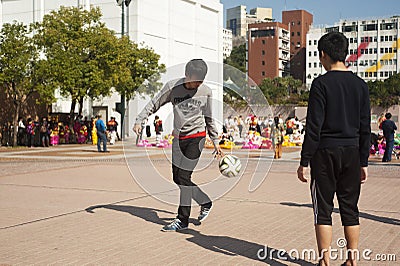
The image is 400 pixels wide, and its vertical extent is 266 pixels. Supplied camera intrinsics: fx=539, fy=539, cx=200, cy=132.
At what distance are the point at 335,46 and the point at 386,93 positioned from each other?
8410cm

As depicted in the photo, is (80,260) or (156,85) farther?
(156,85)

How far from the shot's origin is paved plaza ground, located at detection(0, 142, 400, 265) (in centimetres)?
584

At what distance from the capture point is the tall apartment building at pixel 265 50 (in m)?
119

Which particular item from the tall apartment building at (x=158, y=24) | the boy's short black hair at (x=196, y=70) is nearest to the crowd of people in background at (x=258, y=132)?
the tall apartment building at (x=158, y=24)

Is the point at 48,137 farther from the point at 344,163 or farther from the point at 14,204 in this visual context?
the point at 344,163

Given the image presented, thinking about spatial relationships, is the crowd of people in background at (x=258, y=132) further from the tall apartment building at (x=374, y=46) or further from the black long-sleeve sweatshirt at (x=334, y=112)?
the tall apartment building at (x=374, y=46)

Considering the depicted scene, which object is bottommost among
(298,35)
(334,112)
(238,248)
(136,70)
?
(238,248)

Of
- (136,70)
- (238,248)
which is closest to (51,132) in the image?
(136,70)

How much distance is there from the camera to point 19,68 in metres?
28.1

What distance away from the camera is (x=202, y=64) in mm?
7211

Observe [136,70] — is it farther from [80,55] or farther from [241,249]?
[241,249]

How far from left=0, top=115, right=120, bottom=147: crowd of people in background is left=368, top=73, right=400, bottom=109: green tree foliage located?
5742 cm

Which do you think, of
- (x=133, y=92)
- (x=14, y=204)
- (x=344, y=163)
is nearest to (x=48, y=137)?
(x=133, y=92)

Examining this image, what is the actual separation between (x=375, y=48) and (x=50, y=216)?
11866 cm
